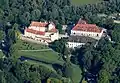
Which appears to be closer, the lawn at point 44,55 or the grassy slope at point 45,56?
the grassy slope at point 45,56

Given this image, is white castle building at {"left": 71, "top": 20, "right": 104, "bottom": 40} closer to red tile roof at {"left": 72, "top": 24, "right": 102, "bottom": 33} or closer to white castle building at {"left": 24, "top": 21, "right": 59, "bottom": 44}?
red tile roof at {"left": 72, "top": 24, "right": 102, "bottom": 33}

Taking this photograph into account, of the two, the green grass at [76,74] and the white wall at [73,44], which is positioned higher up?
the white wall at [73,44]

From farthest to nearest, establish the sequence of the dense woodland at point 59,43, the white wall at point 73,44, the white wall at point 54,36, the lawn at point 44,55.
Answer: the white wall at point 54,36 < the white wall at point 73,44 < the lawn at point 44,55 < the dense woodland at point 59,43

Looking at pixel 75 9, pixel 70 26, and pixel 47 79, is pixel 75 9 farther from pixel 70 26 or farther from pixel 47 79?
pixel 47 79

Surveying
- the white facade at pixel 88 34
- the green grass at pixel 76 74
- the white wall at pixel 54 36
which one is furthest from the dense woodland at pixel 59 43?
the white facade at pixel 88 34

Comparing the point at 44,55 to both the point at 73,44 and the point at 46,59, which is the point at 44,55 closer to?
the point at 46,59

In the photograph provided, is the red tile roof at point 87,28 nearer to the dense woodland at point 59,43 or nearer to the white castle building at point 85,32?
the white castle building at point 85,32
